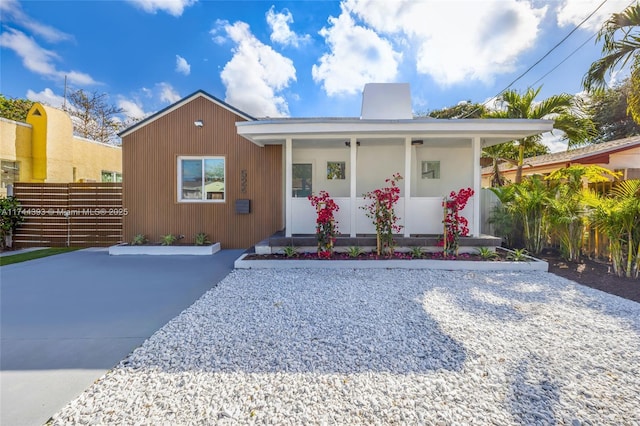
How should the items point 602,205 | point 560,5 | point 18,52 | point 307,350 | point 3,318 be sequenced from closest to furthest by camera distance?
point 307,350 → point 3,318 → point 602,205 → point 560,5 → point 18,52

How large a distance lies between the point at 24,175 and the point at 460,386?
14466 mm

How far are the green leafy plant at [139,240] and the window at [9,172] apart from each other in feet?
18.7

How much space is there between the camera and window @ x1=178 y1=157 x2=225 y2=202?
8.22 metres

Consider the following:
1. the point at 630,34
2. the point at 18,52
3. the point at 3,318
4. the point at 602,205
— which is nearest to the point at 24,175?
the point at 18,52

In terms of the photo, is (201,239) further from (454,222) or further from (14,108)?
(14,108)

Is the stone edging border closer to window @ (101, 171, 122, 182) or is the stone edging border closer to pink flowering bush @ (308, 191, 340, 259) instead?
pink flowering bush @ (308, 191, 340, 259)

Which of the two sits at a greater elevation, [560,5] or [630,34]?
[560,5]

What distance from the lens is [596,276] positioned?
5.43 m

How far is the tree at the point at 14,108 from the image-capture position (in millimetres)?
16980

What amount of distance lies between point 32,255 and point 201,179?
15.3ft

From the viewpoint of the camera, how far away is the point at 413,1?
9.34 meters

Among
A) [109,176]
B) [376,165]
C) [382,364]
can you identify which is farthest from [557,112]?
[109,176]

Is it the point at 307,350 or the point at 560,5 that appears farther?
the point at 560,5

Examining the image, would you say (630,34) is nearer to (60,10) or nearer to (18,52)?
(60,10)
